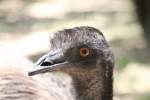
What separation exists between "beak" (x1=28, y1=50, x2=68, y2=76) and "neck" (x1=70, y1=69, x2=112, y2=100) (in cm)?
21

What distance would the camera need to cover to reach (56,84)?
249 inches

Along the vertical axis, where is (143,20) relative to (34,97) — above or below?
above

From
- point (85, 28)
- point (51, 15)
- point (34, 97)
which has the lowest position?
point (34, 97)

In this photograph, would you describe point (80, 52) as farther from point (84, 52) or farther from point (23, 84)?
point (23, 84)

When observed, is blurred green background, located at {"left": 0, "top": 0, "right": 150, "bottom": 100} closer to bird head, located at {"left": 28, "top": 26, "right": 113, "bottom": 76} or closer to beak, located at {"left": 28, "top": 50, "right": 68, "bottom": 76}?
bird head, located at {"left": 28, "top": 26, "right": 113, "bottom": 76}

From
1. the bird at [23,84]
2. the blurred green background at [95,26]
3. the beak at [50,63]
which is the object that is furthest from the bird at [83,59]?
the blurred green background at [95,26]

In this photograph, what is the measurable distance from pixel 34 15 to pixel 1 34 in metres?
1.06

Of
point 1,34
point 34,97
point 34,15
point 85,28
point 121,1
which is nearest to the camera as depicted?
point 85,28

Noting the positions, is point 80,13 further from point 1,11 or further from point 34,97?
point 34,97

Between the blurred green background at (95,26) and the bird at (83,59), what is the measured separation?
2.75 meters

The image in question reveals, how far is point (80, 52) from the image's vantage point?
16.4ft

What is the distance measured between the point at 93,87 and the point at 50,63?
0.42 meters

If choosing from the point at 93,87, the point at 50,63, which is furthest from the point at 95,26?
the point at 50,63

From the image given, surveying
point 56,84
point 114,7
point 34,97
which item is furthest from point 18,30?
point 34,97
